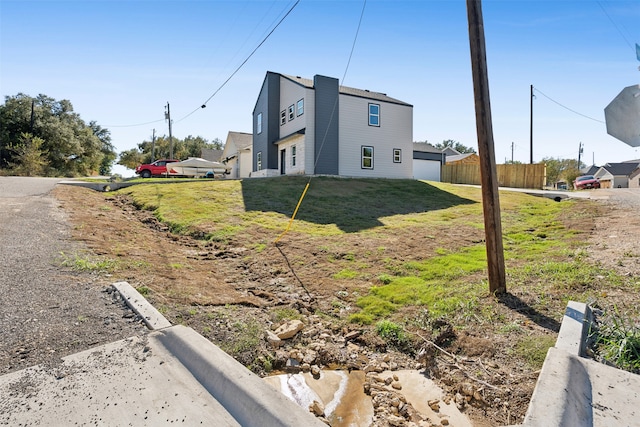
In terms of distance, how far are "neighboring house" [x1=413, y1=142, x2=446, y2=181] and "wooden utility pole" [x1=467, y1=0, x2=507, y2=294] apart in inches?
1122

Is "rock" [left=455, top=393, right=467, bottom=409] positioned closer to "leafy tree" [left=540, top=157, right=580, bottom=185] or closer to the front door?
the front door

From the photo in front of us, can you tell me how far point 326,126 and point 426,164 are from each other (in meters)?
15.3

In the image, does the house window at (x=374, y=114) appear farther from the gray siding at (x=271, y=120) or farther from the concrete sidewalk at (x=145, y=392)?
the concrete sidewalk at (x=145, y=392)

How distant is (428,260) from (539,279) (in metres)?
2.28

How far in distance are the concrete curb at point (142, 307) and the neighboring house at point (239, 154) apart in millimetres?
26333

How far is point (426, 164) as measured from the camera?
34062 millimetres

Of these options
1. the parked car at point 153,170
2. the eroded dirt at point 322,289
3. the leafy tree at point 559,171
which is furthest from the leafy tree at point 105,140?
the leafy tree at point 559,171

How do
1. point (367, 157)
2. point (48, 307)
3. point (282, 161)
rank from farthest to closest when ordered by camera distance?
point (282, 161) → point (367, 157) → point (48, 307)

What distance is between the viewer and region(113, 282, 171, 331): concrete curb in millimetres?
3746

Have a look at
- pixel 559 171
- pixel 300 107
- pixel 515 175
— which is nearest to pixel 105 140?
pixel 300 107

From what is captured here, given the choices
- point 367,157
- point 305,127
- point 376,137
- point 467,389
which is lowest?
point 467,389

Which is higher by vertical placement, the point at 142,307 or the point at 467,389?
the point at 142,307

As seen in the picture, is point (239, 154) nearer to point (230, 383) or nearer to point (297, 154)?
point (297, 154)

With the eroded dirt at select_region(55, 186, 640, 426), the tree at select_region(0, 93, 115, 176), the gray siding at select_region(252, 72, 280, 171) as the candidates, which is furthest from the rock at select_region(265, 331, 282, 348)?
the tree at select_region(0, 93, 115, 176)
